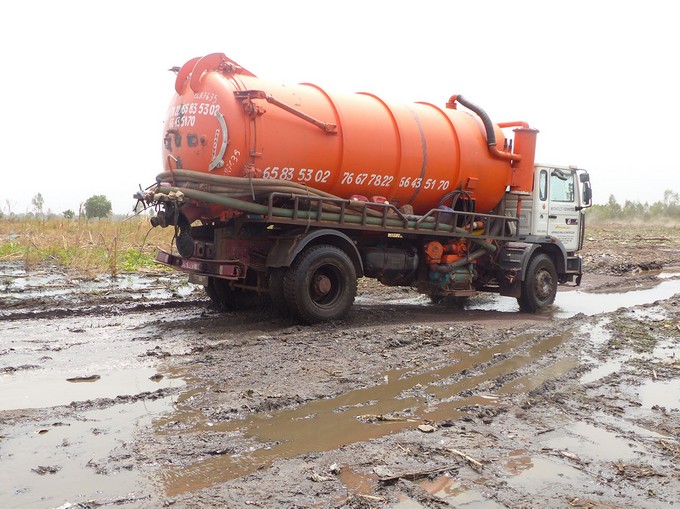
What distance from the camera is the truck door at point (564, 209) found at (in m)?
11.9

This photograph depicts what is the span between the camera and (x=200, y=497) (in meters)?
3.33

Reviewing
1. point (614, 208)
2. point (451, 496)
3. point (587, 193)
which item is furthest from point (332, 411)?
point (614, 208)

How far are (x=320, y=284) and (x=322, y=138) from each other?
78.8 inches

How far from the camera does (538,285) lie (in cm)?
1132

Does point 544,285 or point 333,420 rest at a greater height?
point 544,285

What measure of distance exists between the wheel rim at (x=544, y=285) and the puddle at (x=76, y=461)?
8276 millimetres

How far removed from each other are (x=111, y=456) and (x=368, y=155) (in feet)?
20.2

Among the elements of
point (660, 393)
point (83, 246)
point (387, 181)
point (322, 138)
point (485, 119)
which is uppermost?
point (485, 119)

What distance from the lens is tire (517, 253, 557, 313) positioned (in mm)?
11148

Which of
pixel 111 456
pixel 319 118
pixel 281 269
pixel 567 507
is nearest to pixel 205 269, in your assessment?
pixel 281 269

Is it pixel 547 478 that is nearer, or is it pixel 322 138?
pixel 547 478

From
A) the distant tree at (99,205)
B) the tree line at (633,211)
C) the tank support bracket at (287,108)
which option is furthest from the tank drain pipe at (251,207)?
the tree line at (633,211)

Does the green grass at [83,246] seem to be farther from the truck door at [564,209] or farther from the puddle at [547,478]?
the puddle at [547,478]

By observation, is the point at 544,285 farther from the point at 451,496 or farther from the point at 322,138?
the point at 451,496
